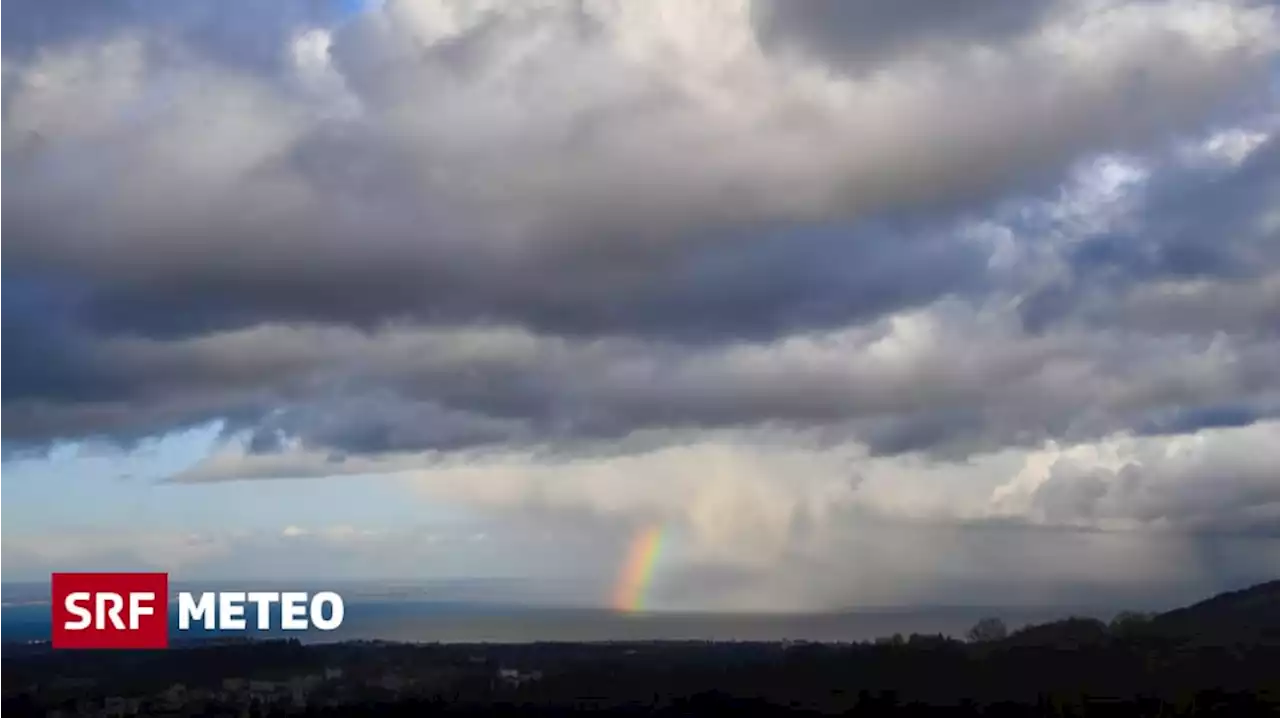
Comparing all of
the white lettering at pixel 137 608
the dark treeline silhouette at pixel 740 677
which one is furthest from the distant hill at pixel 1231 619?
the white lettering at pixel 137 608

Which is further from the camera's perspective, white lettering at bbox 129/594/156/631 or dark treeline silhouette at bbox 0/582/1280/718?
dark treeline silhouette at bbox 0/582/1280/718

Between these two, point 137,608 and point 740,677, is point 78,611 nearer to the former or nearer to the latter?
point 137,608

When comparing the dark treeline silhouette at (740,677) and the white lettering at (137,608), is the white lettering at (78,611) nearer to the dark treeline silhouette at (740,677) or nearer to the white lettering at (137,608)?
the white lettering at (137,608)

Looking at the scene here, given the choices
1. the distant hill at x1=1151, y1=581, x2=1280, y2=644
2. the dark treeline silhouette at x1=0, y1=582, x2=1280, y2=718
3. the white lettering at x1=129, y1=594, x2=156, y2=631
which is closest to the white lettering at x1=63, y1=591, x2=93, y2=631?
the white lettering at x1=129, y1=594, x2=156, y2=631

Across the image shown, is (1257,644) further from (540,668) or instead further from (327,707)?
(327,707)

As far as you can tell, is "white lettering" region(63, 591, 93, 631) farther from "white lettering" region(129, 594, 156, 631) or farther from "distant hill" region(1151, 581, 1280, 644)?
"distant hill" region(1151, 581, 1280, 644)

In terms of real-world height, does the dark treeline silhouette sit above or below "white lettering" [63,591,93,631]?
below

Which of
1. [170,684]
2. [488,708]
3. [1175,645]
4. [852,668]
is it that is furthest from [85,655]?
[1175,645]

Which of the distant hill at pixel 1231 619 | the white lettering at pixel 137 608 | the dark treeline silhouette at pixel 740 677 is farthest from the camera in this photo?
the distant hill at pixel 1231 619
